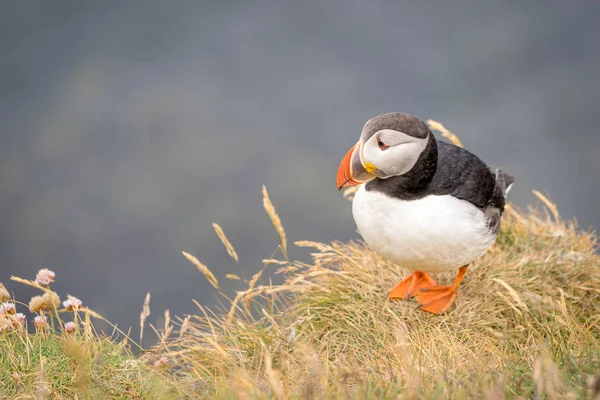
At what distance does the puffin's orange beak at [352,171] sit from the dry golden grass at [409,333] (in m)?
0.51

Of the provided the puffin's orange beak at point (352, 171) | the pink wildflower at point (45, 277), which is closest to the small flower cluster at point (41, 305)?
the pink wildflower at point (45, 277)

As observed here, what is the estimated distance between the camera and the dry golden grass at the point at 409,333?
2721mm

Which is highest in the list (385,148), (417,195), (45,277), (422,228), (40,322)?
(385,148)

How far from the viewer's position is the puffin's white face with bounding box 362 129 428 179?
3.38 metres

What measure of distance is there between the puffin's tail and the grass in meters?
0.68

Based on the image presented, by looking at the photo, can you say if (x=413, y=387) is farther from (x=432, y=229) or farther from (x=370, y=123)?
(x=370, y=123)

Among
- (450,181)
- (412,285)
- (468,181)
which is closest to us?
(450,181)

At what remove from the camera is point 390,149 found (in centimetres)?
340

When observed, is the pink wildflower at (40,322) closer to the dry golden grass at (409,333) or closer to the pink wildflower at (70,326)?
the pink wildflower at (70,326)

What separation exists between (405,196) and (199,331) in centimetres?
153

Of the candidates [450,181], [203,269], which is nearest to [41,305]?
[203,269]

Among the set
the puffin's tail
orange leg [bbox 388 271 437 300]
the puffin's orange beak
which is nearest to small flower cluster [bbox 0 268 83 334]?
the puffin's orange beak

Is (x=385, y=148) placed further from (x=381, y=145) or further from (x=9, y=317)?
(x=9, y=317)

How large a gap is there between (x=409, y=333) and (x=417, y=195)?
99 cm
